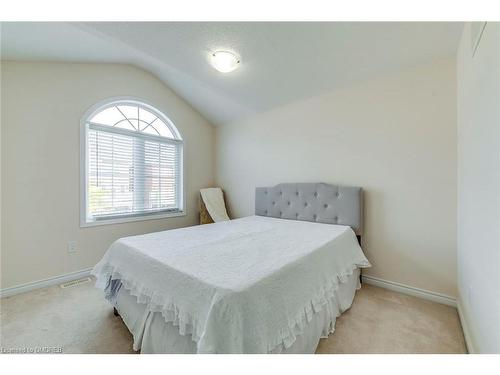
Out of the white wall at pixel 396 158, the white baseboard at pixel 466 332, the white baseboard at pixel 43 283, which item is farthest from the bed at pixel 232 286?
the white baseboard at pixel 43 283

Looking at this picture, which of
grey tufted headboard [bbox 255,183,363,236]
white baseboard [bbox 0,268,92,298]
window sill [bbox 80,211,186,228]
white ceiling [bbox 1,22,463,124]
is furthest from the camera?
window sill [bbox 80,211,186,228]

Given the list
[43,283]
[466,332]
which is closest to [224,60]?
[466,332]

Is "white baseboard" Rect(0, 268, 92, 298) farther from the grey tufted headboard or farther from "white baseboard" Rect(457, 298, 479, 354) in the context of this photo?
"white baseboard" Rect(457, 298, 479, 354)

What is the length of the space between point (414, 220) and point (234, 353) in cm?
208

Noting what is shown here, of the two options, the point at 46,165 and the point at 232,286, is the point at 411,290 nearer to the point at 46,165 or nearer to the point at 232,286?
the point at 232,286

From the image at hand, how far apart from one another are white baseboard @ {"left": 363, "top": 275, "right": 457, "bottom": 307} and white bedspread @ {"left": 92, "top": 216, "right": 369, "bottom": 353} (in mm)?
523

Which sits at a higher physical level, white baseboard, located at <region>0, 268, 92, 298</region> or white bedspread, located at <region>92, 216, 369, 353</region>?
white bedspread, located at <region>92, 216, 369, 353</region>

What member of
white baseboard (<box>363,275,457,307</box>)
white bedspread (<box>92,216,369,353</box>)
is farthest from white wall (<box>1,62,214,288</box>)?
white baseboard (<box>363,275,457,307</box>)

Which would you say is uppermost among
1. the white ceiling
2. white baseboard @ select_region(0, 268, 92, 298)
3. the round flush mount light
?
the white ceiling

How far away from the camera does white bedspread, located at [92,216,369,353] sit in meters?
0.94

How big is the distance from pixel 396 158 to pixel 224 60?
6.29ft
